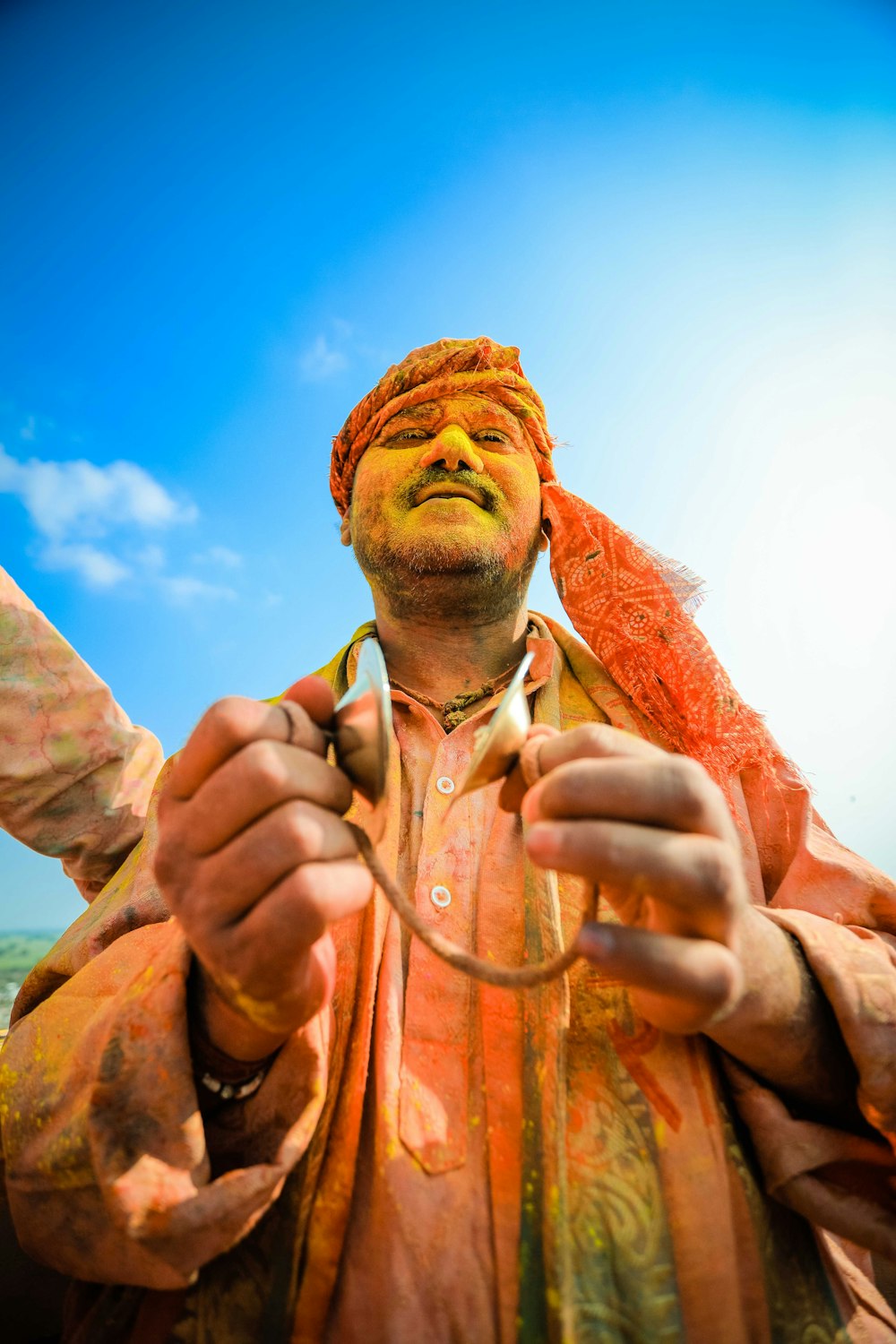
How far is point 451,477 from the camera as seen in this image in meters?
2.41

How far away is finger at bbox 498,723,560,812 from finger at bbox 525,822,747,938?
0.14 meters

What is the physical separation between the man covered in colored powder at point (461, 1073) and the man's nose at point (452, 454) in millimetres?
1256

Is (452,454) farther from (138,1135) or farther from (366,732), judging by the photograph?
(138,1135)

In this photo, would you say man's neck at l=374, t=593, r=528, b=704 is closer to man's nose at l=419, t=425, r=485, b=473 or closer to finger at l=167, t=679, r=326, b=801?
man's nose at l=419, t=425, r=485, b=473

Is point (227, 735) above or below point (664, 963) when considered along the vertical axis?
above

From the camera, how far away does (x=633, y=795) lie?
954mm

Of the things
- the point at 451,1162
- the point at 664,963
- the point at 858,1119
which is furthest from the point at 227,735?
the point at 858,1119

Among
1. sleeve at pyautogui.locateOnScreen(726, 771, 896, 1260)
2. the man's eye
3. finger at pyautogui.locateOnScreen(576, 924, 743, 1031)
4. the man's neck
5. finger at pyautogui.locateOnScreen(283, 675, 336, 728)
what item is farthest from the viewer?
the man's eye

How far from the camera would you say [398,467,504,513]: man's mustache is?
2412 mm

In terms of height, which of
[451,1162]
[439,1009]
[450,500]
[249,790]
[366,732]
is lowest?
[451,1162]

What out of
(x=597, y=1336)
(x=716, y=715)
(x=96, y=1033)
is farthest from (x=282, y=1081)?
(x=716, y=715)

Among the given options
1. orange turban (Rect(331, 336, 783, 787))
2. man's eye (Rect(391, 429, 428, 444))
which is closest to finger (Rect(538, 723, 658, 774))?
orange turban (Rect(331, 336, 783, 787))

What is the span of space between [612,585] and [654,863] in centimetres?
162

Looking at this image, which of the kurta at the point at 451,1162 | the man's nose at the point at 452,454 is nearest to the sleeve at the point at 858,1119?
the kurta at the point at 451,1162
